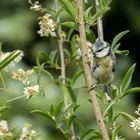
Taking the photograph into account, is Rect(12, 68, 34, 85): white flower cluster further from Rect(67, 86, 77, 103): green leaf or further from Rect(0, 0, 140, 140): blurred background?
Rect(0, 0, 140, 140): blurred background

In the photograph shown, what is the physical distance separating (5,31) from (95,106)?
7.12ft

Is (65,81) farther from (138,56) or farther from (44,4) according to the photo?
(138,56)

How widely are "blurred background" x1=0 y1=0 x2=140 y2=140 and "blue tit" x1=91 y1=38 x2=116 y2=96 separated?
1293 millimetres

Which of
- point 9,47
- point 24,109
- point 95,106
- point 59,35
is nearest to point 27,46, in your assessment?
point 9,47

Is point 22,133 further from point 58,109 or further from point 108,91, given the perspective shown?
point 108,91

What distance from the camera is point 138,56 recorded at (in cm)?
372

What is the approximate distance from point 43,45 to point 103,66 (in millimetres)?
2138

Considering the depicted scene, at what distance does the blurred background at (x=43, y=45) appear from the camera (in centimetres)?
284

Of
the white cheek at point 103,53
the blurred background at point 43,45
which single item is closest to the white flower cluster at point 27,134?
the white cheek at point 103,53

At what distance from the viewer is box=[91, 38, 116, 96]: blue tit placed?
4.07ft

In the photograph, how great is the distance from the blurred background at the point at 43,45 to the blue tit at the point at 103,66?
4.24 feet

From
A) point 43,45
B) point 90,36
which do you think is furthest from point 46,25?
point 43,45

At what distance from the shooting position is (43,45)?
11.2 feet

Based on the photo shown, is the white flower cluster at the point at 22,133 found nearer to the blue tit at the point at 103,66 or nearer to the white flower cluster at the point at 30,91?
the white flower cluster at the point at 30,91
